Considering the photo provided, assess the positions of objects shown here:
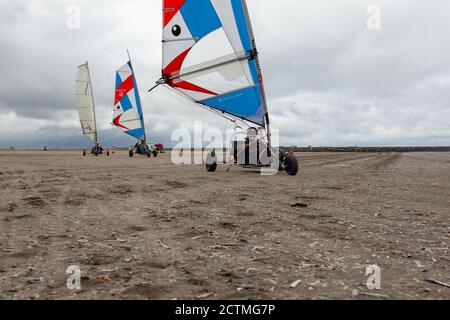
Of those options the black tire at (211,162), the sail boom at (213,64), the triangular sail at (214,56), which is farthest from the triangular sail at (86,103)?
the sail boom at (213,64)

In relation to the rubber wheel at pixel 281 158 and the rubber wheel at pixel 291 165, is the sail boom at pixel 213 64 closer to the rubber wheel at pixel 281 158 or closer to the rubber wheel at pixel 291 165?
the rubber wheel at pixel 281 158

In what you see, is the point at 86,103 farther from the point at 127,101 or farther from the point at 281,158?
the point at 281,158

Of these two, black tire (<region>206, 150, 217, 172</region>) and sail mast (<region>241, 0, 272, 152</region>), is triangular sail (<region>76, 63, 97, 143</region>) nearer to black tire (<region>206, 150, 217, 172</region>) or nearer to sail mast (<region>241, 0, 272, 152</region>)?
black tire (<region>206, 150, 217, 172</region>)

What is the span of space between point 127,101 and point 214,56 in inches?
938

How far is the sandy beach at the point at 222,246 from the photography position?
2.41 metres

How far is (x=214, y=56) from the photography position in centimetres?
1152

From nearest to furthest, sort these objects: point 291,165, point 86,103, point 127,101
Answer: point 291,165 < point 127,101 < point 86,103

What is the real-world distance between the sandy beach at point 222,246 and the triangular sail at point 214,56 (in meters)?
6.23

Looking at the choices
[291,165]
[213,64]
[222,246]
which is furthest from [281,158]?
[222,246]

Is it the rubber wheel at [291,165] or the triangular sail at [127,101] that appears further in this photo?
the triangular sail at [127,101]

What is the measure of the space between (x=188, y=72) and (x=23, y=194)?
7.11 m

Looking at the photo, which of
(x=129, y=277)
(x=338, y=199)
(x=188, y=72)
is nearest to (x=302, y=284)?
(x=129, y=277)
